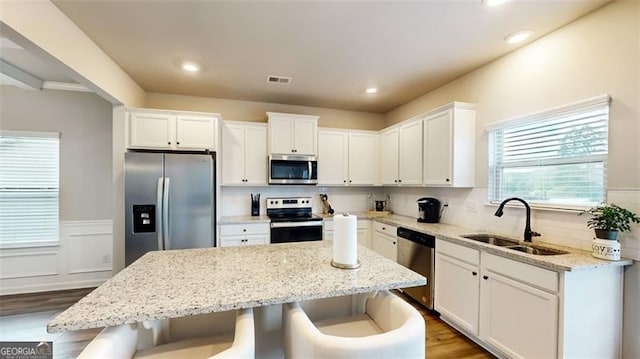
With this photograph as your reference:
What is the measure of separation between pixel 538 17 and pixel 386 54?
3.86 ft

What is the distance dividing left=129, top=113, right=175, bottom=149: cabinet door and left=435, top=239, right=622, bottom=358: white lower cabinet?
11.3 feet

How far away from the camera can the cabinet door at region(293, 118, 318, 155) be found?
3.96 meters

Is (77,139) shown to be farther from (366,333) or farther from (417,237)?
(417,237)

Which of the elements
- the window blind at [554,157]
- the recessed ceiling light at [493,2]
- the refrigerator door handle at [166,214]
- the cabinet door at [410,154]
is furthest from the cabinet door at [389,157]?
the refrigerator door handle at [166,214]

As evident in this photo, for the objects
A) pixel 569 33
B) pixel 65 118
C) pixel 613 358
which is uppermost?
pixel 569 33

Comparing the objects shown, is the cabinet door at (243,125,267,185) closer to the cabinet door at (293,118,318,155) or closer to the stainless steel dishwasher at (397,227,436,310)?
the cabinet door at (293,118,318,155)

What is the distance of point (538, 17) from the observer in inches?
80.9

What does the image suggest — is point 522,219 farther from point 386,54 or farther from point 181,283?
point 181,283

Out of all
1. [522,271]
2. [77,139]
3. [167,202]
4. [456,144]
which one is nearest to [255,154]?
[167,202]

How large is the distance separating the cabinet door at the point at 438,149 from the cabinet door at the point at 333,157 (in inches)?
52.9

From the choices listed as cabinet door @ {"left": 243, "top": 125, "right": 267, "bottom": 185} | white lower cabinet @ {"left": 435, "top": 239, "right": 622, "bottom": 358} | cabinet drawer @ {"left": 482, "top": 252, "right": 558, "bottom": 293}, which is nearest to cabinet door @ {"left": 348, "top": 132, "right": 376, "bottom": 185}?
cabinet door @ {"left": 243, "top": 125, "right": 267, "bottom": 185}

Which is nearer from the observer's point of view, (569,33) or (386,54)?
(569,33)

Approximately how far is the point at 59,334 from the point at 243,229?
6.46ft

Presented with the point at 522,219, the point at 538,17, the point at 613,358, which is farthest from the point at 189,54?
the point at 613,358
